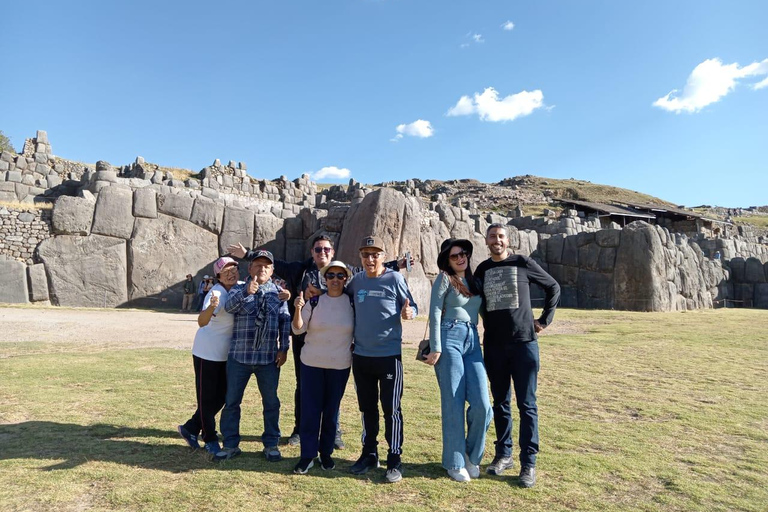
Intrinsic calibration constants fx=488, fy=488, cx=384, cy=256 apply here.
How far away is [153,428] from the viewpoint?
4977 mm

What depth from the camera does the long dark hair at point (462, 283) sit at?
4.14 metres

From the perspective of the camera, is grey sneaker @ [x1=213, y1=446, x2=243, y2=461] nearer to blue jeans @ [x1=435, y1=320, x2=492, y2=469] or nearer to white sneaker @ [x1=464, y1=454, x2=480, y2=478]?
blue jeans @ [x1=435, y1=320, x2=492, y2=469]

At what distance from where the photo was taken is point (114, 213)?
17.4 metres

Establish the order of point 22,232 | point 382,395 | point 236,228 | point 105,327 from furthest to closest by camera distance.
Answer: point 236,228
point 22,232
point 105,327
point 382,395

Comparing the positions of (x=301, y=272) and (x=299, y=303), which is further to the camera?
(x=301, y=272)

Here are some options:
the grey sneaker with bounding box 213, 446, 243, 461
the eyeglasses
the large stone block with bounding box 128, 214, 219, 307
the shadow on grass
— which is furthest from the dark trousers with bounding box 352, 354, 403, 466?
the large stone block with bounding box 128, 214, 219, 307

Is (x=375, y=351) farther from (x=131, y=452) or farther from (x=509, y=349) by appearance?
(x=131, y=452)

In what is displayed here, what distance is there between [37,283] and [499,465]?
57.1ft

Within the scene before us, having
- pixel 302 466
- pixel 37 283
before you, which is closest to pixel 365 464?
pixel 302 466

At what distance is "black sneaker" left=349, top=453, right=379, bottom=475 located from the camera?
3951 millimetres

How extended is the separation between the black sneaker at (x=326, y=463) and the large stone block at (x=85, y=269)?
51.9 ft

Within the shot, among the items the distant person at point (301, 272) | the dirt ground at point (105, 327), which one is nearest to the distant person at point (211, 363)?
the distant person at point (301, 272)

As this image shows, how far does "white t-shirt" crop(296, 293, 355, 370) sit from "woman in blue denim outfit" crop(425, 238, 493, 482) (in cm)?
70

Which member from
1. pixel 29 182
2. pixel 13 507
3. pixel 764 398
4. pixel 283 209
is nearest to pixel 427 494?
pixel 13 507
